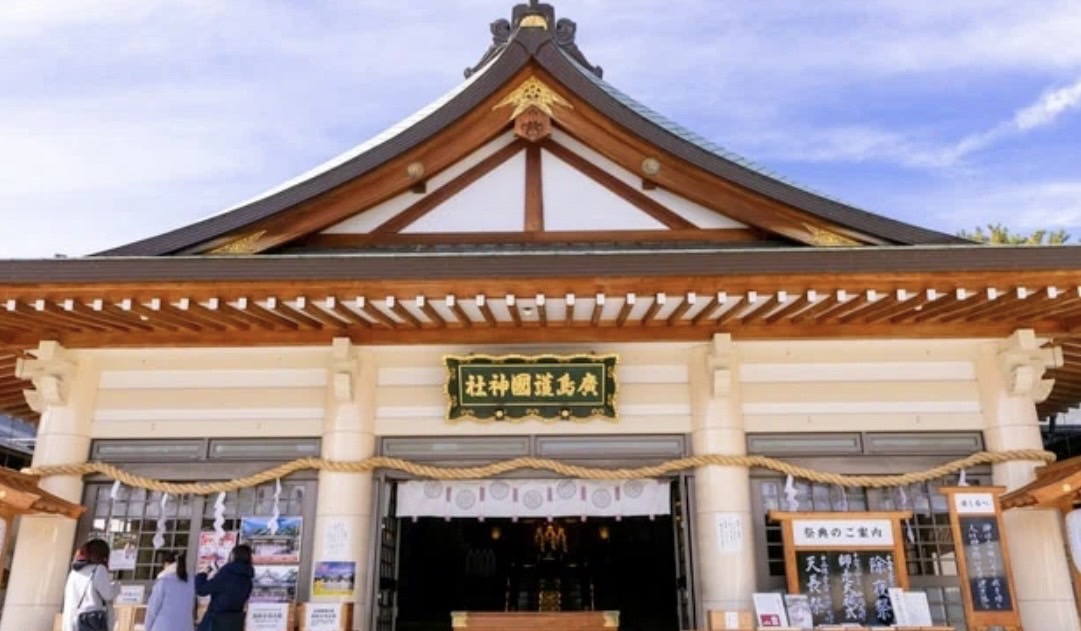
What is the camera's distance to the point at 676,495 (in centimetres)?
792

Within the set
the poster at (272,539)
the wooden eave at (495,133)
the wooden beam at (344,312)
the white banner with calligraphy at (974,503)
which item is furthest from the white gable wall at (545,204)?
the white banner with calligraphy at (974,503)

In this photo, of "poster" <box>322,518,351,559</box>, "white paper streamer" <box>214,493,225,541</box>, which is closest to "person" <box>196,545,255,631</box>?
"poster" <box>322,518,351,559</box>

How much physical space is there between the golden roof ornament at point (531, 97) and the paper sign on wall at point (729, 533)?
4.36 m

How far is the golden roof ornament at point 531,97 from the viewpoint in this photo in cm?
821

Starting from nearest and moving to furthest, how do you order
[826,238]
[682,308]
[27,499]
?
[27,499] < [682,308] < [826,238]

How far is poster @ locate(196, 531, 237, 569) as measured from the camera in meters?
7.55

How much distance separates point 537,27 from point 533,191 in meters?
1.66

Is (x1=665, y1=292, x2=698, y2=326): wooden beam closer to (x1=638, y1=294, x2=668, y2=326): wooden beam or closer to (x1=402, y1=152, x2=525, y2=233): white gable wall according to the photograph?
(x1=638, y1=294, x2=668, y2=326): wooden beam

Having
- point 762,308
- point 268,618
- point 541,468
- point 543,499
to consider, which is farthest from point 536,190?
point 268,618

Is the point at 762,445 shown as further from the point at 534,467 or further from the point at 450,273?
the point at 450,273

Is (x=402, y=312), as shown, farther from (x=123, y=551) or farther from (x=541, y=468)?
(x=123, y=551)

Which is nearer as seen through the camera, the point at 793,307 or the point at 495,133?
the point at 793,307

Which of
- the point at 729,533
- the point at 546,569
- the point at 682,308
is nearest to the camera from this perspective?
the point at 682,308

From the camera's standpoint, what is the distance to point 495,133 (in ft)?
27.5
